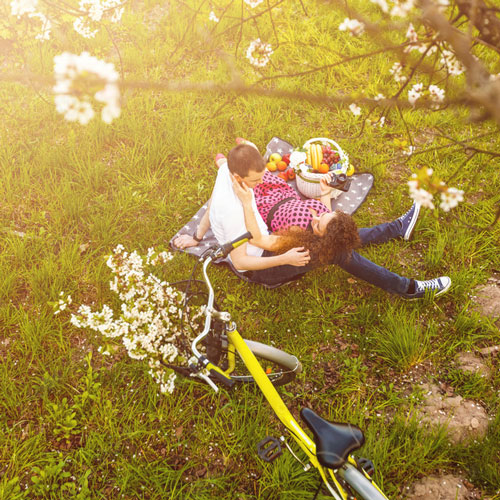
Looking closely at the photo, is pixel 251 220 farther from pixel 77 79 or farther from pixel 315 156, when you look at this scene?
pixel 77 79

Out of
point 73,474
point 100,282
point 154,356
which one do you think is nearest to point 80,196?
point 100,282

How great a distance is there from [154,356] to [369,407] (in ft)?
5.74

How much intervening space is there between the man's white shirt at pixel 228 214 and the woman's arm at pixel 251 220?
0.08 m

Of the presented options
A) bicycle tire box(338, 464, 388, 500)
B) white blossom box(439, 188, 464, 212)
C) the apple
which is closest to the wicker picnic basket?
the apple

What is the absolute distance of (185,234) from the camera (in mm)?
4250

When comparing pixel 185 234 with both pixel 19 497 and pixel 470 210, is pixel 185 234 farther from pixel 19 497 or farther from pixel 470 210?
pixel 470 210

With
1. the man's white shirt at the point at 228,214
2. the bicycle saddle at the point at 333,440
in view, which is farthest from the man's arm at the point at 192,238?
the bicycle saddle at the point at 333,440

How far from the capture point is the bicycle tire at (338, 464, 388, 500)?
6.81ft

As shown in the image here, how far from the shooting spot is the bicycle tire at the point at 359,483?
2076 millimetres

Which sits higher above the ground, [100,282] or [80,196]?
[80,196]

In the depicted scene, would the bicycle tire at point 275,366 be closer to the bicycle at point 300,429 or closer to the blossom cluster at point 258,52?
the bicycle at point 300,429

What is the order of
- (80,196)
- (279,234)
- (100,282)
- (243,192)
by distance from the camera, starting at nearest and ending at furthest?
(243,192)
(279,234)
(100,282)
(80,196)

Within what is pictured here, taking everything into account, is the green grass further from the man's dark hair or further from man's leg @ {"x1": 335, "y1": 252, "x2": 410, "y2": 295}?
the man's dark hair

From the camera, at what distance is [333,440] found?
2.21m
